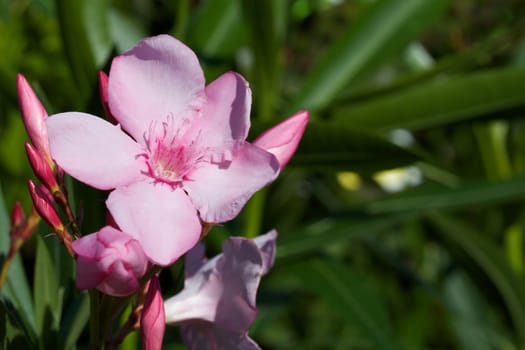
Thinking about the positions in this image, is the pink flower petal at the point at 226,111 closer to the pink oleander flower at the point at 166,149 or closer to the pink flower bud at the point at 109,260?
the pink oleander flower at the point at 166,149

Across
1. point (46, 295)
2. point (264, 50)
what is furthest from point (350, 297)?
point (46, 295)

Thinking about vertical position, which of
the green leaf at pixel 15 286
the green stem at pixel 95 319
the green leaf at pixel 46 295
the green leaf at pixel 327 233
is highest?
the green stem at pixel 95 319

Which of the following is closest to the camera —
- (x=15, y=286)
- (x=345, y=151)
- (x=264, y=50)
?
(x=15, y=286)

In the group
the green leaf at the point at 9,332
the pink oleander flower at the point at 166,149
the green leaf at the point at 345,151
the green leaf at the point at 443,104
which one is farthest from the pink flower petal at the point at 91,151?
the green leaf at the point at 443,104

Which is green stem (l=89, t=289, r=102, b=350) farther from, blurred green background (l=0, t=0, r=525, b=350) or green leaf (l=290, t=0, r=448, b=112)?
green leaf (l=290, t=0, r=448, b=112)

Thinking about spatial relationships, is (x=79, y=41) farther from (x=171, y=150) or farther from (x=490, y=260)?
(x=490, y=260)

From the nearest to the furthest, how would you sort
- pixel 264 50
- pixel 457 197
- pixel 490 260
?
1. pixel 264 50
2. pixel 457 197
3. pixel 490 260
